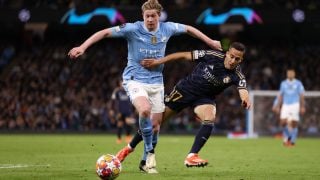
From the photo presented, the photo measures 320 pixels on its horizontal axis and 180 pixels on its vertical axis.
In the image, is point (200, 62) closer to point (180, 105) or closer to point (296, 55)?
point (180, 105)

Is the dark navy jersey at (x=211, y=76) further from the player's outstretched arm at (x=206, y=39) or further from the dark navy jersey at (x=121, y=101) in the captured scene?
the dark navy jersey at (x=121, y=101)

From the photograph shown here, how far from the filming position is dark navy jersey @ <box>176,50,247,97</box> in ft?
37.1

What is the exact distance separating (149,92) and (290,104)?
500 inches

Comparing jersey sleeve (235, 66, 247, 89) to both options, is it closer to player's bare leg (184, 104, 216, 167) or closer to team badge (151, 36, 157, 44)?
player's bare leg (184, 104, 216, 167)

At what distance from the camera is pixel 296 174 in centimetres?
1106

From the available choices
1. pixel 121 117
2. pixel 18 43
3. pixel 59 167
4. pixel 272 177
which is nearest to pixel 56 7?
pixel 18 43

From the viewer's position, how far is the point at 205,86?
11500 millimetres

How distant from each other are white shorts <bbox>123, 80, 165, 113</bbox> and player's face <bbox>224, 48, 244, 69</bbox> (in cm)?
112

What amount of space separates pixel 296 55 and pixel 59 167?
2447 centimetres

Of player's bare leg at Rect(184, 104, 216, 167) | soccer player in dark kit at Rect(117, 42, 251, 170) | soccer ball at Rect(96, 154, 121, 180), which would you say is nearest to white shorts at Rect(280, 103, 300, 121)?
soccer player in dark kit at Rect(117, 42, 251, 170)

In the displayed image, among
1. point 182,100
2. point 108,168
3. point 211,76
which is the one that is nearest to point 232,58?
point 211,76

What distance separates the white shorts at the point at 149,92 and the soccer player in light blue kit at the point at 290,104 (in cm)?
1173

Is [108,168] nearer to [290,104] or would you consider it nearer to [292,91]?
[292,91]

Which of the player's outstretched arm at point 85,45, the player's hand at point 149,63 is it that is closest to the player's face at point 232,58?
the player's hand at point 149,63
